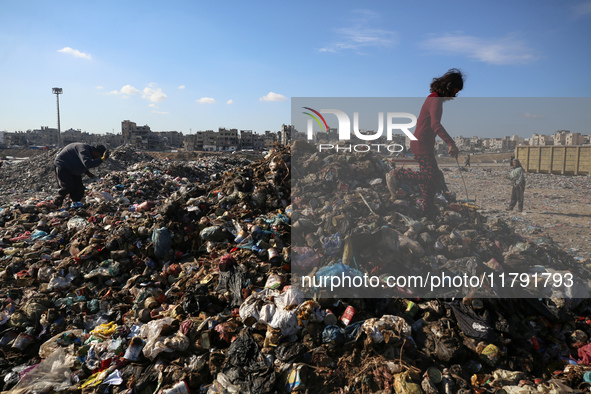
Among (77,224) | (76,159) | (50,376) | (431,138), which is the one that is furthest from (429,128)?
(76,159)

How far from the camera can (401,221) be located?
4359mm

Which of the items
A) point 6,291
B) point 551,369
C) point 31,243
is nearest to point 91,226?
point 31,243

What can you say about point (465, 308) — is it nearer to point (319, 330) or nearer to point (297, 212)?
point (319, 330)

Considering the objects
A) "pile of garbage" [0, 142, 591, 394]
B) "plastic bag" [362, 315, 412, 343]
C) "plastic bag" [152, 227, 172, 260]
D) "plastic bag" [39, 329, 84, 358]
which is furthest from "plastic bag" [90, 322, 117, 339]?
"plastic bag" [362, 315, 412, 343]

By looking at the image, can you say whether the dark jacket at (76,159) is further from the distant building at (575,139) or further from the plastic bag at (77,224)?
the distant building at (575,139)

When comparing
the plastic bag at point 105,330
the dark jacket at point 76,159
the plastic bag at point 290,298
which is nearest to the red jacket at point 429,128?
the plastic bag at point 290,298

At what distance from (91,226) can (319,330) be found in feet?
14.1

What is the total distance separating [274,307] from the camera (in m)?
2.80

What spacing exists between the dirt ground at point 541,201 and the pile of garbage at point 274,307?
134 cm

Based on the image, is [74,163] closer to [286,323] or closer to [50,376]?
[50,376]

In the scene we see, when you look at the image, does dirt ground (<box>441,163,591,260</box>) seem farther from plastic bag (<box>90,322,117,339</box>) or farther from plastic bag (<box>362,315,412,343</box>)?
plastic bag (<box>90,322,117,339</box>)

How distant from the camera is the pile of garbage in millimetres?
2459

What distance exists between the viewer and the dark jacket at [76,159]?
6363 mm

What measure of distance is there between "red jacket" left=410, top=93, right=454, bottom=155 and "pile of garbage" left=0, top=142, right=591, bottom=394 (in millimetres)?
971
